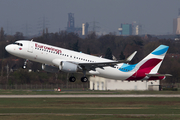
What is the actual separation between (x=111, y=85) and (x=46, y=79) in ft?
114

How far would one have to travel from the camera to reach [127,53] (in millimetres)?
168000

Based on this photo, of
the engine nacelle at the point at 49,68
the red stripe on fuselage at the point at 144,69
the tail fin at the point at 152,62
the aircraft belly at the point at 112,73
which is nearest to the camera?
the engine nacelle at the point at 49,68

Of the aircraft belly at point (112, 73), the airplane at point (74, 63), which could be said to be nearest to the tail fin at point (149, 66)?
the airplane at point (74, 63)

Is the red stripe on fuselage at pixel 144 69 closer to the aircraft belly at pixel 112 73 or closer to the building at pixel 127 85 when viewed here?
the aircraft belly at pixel 112 73

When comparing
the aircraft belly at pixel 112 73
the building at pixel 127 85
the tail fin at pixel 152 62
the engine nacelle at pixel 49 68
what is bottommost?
the building at pixel 127 85

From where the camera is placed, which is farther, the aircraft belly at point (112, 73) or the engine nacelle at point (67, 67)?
the aircraft belly at point (112, 73)

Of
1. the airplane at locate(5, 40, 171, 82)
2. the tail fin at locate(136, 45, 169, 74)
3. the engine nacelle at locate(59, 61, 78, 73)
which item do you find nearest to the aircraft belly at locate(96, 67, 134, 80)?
the airplane at locate(5, 40, 171, 82)

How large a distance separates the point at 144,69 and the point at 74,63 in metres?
15.5

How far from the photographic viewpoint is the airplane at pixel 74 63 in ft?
172

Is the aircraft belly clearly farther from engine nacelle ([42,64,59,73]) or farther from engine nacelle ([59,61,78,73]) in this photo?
engine nacelle ([42,64,59,73])

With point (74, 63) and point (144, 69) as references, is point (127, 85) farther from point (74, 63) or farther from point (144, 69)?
point (74, 63)

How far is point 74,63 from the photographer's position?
54.2 metres

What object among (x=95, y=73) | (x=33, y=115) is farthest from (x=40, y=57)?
(x=33, y=115)

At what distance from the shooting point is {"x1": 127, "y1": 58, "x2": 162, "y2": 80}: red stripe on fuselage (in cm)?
6284
